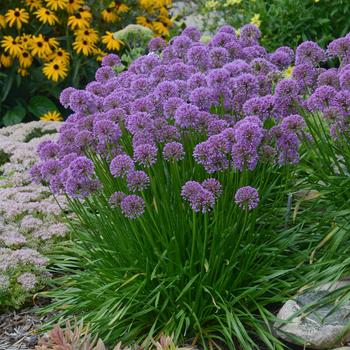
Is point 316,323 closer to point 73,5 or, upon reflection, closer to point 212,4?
point 73,5

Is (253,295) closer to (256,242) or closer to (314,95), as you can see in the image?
(256,242)

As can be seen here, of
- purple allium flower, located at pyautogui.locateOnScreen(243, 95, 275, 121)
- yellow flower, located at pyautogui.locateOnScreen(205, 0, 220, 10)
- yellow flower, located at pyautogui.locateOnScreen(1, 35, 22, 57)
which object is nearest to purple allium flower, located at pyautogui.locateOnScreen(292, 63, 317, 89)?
purple allium flower, located at pyautogui.locateOnScreen(243, 95, 275, 121)

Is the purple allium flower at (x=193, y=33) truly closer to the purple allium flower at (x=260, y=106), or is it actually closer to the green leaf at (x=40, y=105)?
the purple allium flower at (x=260, y=106)

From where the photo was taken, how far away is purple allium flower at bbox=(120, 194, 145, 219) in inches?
124

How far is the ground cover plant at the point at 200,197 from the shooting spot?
324 centimetres

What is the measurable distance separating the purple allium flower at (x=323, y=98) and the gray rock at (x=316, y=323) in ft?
2.80

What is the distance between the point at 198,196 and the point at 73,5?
5.56 metres

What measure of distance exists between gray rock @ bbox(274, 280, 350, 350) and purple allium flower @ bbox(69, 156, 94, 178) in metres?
1.14

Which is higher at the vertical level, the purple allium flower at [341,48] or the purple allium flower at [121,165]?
the purple allium flower at [341,48]

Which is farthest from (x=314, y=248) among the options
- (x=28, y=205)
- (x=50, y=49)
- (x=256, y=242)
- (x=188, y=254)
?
(x=50, y=49)

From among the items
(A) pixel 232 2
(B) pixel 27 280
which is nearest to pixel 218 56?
(B) pixel 27 280

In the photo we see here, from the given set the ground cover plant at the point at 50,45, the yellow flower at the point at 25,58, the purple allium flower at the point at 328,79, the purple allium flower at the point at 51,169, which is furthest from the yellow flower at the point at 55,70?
the purple allium flower at the point at 328,79

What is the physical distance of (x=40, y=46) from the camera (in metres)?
7.89

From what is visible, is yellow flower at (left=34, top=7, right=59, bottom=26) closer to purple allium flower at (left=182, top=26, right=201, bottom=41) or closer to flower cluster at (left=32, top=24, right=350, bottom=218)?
purple allium flower at (left=182, top=26, right=201, bottom=41)
